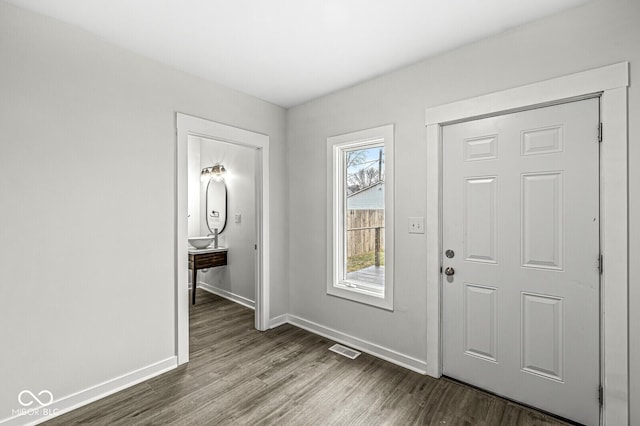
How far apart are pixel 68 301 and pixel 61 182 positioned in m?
0.77

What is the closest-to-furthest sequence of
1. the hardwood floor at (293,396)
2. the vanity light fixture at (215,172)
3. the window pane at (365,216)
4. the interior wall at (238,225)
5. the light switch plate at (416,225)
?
the hardwood floor at (293,396) < the light switch plate at (416,225) < the window pane at (365,216) < the interior wall at (238,225) < the vanity light fixture at (215,172)

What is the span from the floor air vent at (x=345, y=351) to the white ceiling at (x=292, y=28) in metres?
2.48

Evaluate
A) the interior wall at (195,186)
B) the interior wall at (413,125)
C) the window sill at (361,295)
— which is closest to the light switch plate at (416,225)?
the interior wall at (413,125)

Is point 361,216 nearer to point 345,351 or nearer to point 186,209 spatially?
point 345,351

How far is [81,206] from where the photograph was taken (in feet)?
6.57

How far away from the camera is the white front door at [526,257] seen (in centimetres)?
177

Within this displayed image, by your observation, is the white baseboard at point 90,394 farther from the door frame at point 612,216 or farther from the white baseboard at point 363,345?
the door frame at point 612,216

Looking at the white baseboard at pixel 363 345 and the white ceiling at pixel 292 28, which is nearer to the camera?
the white ceiling at pixel 292 28

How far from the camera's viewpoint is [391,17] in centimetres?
185

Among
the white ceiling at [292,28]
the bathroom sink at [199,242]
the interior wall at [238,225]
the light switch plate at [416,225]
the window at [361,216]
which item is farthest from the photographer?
the bathroom sink at [199,242]

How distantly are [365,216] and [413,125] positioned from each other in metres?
0.95

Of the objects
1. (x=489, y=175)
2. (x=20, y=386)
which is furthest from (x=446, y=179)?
(x=20, y=386)

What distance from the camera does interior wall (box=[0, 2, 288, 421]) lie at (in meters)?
1.77

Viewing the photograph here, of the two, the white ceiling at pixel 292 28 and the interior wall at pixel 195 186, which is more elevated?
the white ceiling at pixel 292 28
